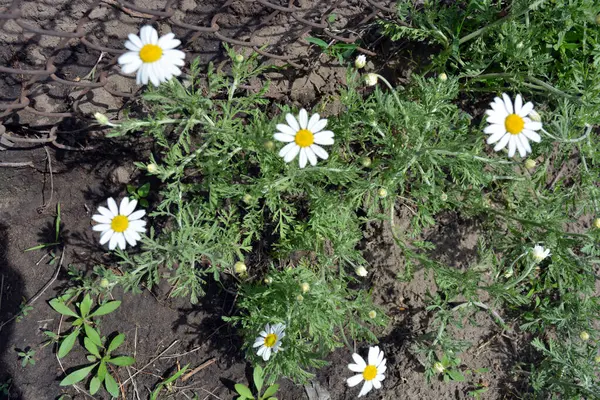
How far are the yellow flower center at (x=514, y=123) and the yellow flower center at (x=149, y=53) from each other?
170 centimetres

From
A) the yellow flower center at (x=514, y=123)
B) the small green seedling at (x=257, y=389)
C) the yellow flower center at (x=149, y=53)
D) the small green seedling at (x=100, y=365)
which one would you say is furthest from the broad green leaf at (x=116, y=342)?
the yellow flower center at (x=514, y=123)

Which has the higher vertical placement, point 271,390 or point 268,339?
point 268,339

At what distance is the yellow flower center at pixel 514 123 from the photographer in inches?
84.9

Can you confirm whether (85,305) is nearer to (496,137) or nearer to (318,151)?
(318,151)

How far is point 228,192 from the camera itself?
99.0 inches

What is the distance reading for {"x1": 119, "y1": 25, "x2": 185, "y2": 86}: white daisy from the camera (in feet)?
6.19

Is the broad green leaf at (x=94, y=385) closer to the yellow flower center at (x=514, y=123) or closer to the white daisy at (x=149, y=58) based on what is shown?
the white daisy at (x=149, y=58)

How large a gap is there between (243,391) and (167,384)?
0.54m

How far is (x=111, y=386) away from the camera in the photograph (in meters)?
2.99

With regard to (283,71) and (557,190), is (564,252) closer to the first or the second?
(557,190)

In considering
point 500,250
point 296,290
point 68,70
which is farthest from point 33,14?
point 500,250

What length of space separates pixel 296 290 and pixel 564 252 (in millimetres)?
1728

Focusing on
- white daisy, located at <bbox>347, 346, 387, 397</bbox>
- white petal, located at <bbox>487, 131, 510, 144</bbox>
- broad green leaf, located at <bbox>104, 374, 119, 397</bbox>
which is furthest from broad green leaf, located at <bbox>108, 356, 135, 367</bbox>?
white petal, located at <bbox>487, 131, 510, 144</bbox>

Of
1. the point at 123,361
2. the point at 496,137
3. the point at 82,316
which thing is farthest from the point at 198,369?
the point at 496,137
